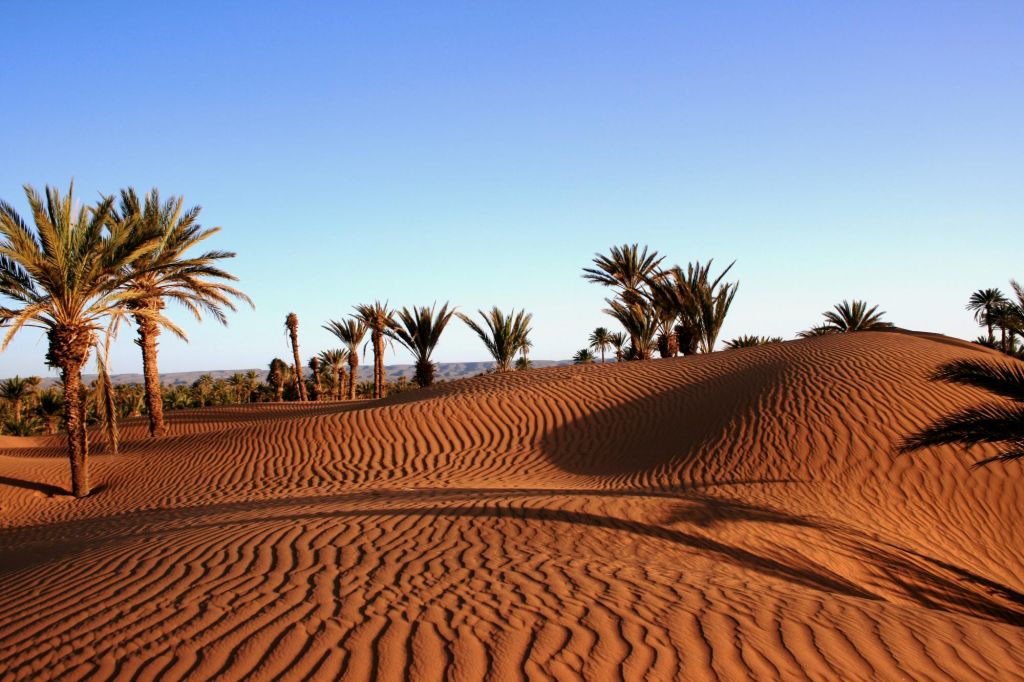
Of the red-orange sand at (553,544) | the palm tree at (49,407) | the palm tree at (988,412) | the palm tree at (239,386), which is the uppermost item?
the palm tree at (239,386)

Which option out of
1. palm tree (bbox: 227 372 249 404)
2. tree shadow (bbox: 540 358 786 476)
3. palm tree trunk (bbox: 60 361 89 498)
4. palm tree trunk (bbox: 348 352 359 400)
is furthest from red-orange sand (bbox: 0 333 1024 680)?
palm tree (bbox: 227 372 249 404)

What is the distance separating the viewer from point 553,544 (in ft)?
19.9

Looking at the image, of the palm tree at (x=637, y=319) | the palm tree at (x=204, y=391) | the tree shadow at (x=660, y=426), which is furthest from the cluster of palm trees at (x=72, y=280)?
the palm tree at (x=204, y=391)

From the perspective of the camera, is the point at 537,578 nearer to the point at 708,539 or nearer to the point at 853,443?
the point at 708,539

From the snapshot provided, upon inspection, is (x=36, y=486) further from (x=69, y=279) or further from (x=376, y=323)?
(x=376, y=323)

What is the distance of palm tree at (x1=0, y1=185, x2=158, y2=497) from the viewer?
473 inches

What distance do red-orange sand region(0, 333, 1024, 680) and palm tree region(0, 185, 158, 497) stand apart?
205 cm

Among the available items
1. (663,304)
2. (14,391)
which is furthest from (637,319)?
(14,391)

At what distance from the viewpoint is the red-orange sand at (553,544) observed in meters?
3.69

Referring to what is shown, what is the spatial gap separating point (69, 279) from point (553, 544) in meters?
11.5

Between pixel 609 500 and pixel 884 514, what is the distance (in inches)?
151

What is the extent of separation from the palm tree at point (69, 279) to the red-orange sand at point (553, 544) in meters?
2.05

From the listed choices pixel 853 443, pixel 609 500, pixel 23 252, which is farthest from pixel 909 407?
pixel 23 252

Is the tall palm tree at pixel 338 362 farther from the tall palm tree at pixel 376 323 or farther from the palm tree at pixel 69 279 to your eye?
the palm tree at pixel 69 279
